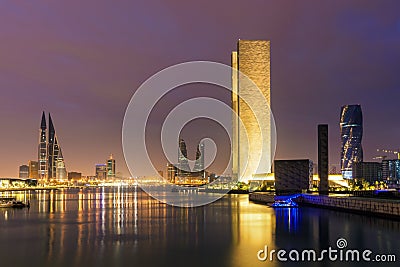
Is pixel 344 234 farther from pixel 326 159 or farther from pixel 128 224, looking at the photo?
pixel 326 159

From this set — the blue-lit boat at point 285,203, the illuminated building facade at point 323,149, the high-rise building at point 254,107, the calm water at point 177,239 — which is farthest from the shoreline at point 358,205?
the high-rise building at point 254,107

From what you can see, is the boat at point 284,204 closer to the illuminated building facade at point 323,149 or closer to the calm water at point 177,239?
the illuminated building facade at point 323,149

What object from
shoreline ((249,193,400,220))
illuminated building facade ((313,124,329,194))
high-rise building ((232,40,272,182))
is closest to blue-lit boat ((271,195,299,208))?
shoreline ((249,193,400,220))

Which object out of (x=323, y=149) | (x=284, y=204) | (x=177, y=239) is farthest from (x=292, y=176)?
(x=177, y=239)

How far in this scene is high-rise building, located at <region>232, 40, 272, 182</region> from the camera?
145250mm

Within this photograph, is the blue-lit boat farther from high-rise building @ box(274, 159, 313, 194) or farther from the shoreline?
high-rise building @ box(274, 159, 313, 194)

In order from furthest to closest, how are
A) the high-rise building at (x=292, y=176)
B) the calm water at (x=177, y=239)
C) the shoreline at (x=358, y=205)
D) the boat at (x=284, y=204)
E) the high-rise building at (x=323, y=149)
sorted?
the high-rise building at (x=292, y=176) < the high-rise building at (x=323, y=149) < the boat at (x=284, y=204) < the shoreline at (x=358, y=205) < the calm water at (x=177, y=239)

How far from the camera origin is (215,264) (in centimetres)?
2480

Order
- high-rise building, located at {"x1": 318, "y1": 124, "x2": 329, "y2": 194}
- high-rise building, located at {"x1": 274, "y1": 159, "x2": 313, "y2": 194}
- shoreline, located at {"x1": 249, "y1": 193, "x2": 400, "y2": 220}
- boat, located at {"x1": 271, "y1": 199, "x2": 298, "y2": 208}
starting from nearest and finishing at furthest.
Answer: shoreline, located at {"x1": 249, "y1": 193, "x2": 400, "y2": 220}, boat, located at {"x1": 271, "y1": 199, "x2": 298, "y2": 208}, high-rise building, located at {"x1": 318, "y1": 124, "x2": 329, "y2": 194}, high-rise building, located at {"x1": 274, "y1": 159, "x2": 313, "y2": 194}

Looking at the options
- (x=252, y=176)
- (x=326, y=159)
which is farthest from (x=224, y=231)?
(x=252, y=176)

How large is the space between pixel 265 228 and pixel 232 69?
13227 centimetres

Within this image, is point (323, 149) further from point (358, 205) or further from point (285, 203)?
point (358, 205)

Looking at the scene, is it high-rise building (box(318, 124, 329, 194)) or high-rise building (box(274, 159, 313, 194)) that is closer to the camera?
high-rise building (box(318, 124, 329, 194))

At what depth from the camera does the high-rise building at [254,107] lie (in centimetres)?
14525
